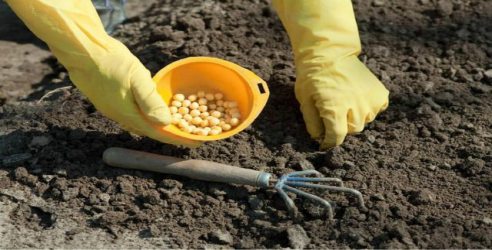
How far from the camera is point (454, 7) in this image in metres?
3.32

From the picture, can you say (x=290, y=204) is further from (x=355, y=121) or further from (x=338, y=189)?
(x=355, y=121)

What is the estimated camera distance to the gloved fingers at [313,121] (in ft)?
8.68

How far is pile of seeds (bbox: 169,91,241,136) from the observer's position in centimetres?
260

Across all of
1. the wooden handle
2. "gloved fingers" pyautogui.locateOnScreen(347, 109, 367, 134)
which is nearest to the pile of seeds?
the wooden handle

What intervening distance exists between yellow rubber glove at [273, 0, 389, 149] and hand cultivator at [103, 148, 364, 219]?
22 centimetres

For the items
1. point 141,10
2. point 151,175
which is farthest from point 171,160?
point 141,10

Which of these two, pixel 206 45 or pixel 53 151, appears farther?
pixel 206 45

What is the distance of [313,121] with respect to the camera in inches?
104

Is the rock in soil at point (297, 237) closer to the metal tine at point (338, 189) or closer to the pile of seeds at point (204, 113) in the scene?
the metal tine at point (338, 189)

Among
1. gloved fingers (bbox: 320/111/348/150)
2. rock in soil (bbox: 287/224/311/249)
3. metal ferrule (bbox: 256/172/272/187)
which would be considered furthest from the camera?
gloved fingers (bbox: 320/111/348/150)

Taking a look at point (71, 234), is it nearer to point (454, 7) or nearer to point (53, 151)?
point (53, 151)

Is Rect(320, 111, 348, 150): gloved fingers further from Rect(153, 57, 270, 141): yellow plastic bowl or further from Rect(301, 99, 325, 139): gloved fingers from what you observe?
Rect(153, 57, 270, 141): yellow plastic bowl

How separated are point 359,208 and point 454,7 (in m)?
1.29

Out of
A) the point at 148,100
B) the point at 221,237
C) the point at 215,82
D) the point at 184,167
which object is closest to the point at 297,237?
the point at 221,237
